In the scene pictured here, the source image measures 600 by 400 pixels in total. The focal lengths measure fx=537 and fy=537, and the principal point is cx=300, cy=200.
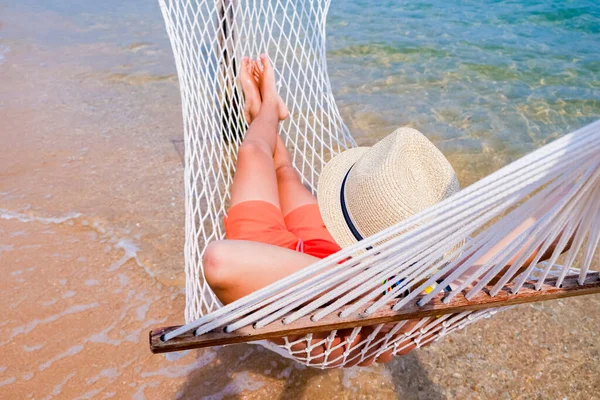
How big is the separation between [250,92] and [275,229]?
0.75 metres

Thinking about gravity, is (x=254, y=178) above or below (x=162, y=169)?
above

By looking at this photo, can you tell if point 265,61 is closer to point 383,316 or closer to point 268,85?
point 268,85

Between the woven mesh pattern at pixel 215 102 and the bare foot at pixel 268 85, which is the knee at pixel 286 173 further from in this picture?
the bare foot at pixel 268 85

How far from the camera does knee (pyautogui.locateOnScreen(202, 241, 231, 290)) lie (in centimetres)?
105

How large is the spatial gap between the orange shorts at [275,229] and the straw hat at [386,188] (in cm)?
10

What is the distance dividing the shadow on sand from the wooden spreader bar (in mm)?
621

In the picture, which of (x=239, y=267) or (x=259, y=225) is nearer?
(x=239, y=267)

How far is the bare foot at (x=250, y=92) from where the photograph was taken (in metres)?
1.94

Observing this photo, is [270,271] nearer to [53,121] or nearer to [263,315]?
[263,315]

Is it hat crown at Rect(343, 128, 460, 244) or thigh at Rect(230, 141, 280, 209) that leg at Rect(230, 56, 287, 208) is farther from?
hat crown at Rect(343, 128, 460, 244)

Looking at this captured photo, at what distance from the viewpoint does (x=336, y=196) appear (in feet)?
4.42

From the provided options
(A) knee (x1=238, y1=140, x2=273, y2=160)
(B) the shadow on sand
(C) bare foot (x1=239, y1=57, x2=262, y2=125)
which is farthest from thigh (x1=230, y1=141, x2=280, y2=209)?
(B) the shadow on sand

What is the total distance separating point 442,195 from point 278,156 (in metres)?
0.68

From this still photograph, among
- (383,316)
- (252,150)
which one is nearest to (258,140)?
(252,150)
